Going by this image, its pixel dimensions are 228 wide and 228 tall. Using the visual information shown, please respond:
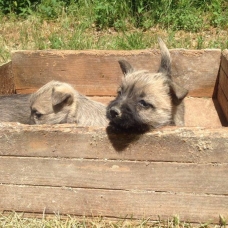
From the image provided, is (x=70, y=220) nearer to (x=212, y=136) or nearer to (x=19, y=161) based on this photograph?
(x=19, y=161)

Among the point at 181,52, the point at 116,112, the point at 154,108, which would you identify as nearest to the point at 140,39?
the point at 181,52

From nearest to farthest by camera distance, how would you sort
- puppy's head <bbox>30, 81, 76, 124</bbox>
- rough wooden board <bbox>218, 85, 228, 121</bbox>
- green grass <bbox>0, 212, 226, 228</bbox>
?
green grass <bbox>0, 212, 226, 228</bbox>, puppy's head <bbox>30, 81, 76, 124</bbox>, rough wooden board <bbox>218, 85, 228, 121</bbox>

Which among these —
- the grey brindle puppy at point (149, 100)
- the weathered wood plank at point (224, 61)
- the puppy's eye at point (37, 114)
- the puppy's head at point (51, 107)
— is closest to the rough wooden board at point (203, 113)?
the weathered wood plank at point (224, 61)

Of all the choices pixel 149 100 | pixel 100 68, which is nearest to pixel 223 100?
pixel 100 68

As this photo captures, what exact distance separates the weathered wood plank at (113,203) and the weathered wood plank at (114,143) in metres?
0.32

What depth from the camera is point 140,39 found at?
5969mm

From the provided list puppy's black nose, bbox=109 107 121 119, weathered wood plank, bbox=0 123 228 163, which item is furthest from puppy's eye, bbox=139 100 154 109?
weathered wood plank, bbox=0 123 228 163

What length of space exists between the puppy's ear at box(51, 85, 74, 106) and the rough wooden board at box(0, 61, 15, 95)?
46.1 inches

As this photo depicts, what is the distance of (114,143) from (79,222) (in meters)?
0.80

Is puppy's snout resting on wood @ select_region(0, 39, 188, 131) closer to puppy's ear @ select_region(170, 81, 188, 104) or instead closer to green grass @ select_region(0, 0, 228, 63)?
puppy's ear @ select_region(170, 81, 188, 104)

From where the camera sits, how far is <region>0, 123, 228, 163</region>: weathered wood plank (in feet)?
9.02

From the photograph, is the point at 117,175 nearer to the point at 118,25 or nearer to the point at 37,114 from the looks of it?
the point at 37,114

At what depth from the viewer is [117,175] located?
300 centimetres

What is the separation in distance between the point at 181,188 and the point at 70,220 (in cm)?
92
